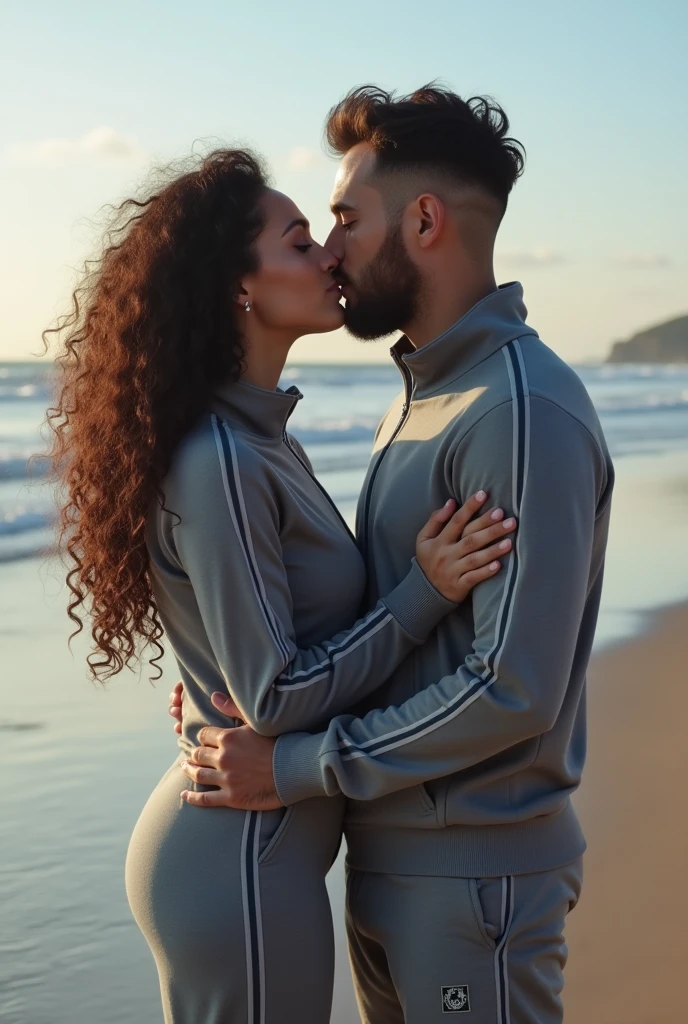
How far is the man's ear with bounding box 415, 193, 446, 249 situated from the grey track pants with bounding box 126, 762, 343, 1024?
3.90 feet

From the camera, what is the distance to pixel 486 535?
87.8 inches

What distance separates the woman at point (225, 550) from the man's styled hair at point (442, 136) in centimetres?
26

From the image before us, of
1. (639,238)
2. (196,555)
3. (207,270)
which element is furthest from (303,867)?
(639,238)

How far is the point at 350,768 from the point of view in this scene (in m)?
2.29

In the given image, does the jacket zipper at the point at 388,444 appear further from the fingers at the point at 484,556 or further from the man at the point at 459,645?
the fingers at the point at 484,556

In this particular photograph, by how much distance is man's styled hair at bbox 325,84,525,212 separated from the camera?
8.48 feet

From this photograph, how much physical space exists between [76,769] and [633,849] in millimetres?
2050

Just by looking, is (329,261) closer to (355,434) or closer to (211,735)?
(211,735)

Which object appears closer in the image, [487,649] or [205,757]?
[487,649]

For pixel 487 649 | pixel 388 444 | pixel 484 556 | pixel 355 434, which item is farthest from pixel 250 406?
Answer: pixel 355 434

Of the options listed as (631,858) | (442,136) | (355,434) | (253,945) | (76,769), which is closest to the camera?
(253,945)

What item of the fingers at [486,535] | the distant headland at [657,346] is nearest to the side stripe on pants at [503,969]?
the fingers at [486,535]

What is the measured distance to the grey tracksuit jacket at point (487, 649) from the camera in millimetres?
2203

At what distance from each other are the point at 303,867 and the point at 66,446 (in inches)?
39.3
